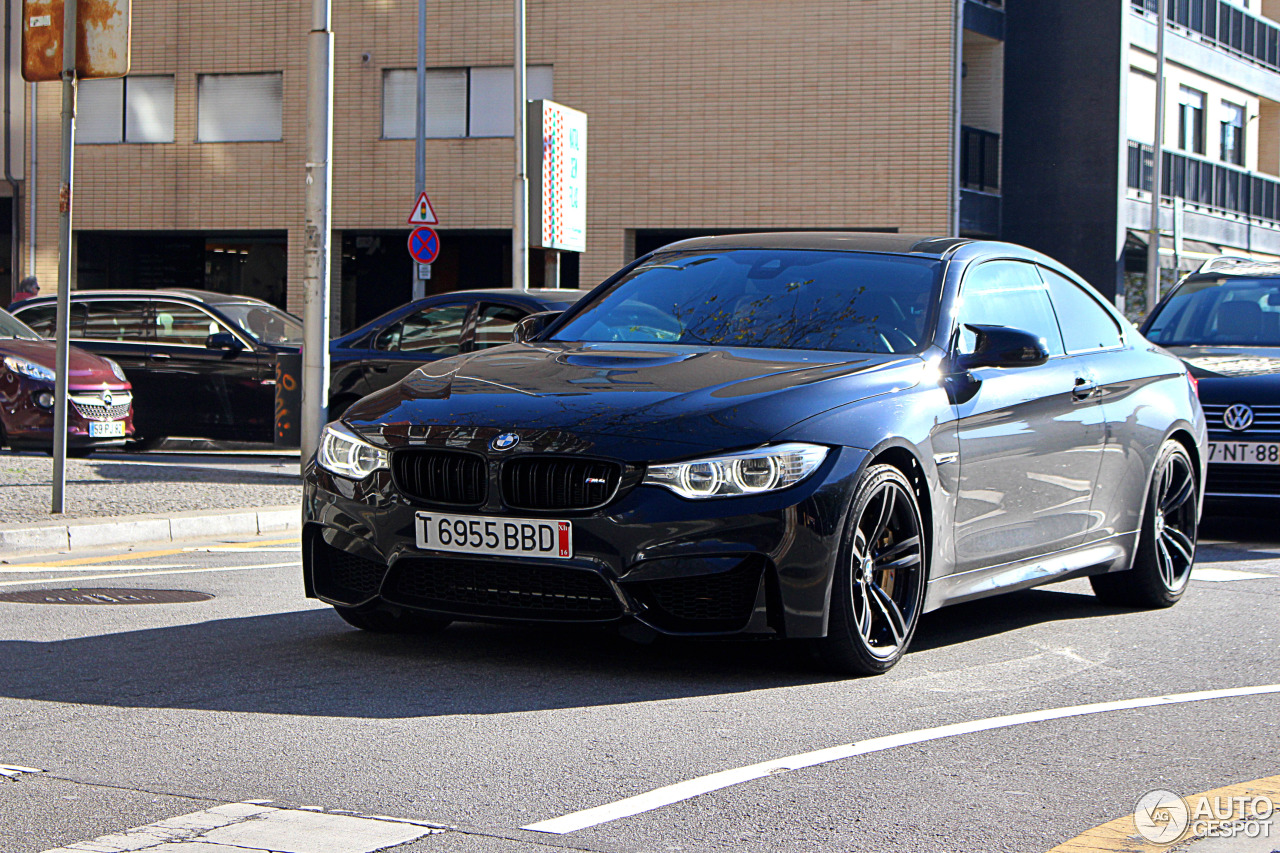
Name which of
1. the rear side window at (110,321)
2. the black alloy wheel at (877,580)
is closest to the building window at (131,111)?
the rear side window at (110,321)

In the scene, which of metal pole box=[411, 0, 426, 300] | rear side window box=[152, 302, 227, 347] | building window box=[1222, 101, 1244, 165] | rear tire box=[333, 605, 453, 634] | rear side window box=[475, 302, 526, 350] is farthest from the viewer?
building window box=[1222, 101, 1244, 165]

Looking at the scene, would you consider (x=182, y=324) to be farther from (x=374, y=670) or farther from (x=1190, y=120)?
(x=1190, y=120)

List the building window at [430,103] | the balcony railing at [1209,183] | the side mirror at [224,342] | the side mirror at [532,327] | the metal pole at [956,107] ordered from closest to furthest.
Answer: the side mirror at [532,327], the side mirror at [224,342], the metal pole at [956,107], the building window at [430,103], the balcony railing at [1209,183]

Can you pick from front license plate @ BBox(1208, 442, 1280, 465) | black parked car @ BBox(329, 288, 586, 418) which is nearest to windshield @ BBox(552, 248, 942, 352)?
front license plate @ BBox(1208, 442, 1280, 465)

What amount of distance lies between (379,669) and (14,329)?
10935mm

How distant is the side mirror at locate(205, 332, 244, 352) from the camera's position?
16156 mm

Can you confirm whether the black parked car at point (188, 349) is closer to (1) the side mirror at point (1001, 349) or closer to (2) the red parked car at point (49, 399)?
(2) the red parked car at point (49, 399)

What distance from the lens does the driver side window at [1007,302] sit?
6746 millimetres

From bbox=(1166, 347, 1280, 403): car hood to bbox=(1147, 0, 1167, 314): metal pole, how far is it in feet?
68.8

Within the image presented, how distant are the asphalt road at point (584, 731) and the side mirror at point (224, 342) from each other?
9.02 m

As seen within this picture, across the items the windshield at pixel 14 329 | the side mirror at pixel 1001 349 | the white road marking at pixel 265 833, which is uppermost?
the windshield at pixel 14 329

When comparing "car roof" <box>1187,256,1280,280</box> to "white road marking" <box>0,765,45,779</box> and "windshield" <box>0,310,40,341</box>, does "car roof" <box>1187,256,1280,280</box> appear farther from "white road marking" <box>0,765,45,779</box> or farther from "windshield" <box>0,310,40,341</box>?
"white road marking" <box>0,765,45,779</box>

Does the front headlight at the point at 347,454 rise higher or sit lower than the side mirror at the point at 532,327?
lower

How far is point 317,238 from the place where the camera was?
13156 mm
